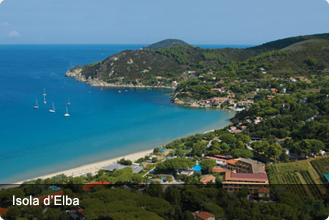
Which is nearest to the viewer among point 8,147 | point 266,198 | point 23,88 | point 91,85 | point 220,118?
point 266,198

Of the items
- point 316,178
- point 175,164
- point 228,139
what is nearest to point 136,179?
point 175,164

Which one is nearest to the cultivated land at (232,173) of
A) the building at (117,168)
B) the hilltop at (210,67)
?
the building at (117,168)

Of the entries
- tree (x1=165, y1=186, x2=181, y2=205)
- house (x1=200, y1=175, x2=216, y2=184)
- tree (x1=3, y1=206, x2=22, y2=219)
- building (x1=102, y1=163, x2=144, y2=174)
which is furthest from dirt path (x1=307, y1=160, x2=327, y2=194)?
tree (x1=3, y1=206, x2=22, y2=219)

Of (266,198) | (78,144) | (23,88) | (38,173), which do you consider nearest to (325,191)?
(266,198)

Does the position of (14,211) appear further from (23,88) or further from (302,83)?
(23,88)

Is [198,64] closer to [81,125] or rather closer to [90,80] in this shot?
[90,80]

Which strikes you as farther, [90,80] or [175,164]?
[90,80]
